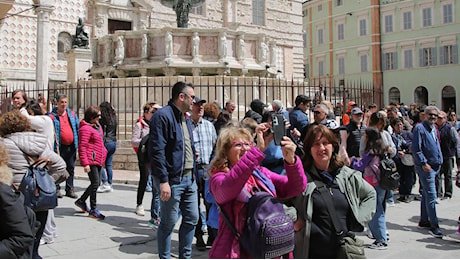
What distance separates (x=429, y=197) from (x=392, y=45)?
37481 millimetres

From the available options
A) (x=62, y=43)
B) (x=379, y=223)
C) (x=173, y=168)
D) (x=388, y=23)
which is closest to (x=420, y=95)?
(x=388, y=23)

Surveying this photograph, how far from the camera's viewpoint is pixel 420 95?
39.8 metres

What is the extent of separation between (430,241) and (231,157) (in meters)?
4.06

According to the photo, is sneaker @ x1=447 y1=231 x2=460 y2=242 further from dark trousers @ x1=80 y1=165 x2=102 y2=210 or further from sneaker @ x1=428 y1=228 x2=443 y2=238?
dark trousers @ x1=80 y1=165 x2=102 y2=210

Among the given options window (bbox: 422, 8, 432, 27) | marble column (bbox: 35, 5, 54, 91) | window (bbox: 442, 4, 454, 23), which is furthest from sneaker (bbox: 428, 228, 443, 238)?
window (bbox: 422, 8, 432, 27)

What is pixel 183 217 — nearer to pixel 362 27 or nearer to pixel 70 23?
pixel 70 23

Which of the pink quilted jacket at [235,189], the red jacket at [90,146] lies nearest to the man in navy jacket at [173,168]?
the pink quilted jacket at [235,189]

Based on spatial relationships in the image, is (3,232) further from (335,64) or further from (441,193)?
(335,64)

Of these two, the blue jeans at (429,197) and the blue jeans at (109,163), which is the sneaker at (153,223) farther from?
the blue jeans at (429,197)

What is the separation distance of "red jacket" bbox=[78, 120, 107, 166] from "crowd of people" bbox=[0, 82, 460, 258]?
0.6 inches

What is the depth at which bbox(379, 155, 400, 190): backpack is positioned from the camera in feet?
18.1

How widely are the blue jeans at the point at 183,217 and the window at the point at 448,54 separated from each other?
37.4 m

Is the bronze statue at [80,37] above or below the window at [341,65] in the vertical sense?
below

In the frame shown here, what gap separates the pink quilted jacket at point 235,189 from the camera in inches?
111
